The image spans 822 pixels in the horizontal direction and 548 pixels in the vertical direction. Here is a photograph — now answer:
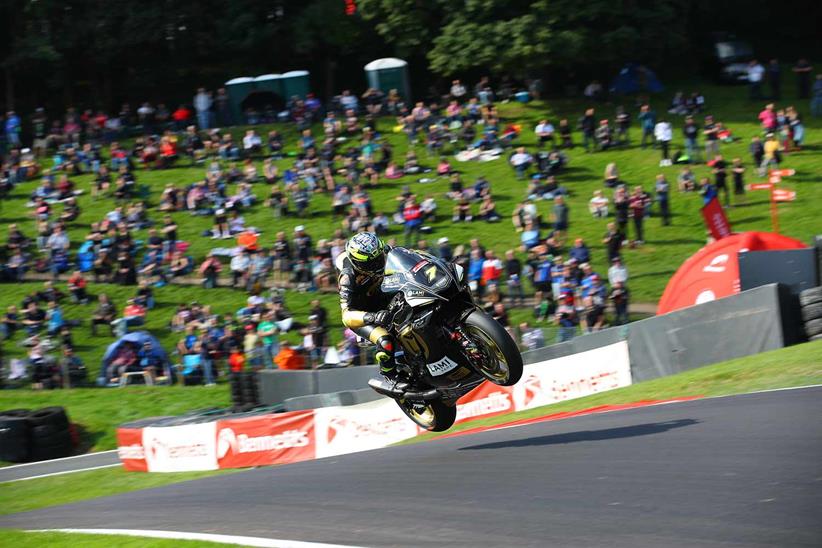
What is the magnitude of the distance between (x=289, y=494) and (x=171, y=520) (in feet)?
3.35

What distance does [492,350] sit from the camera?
366 inches

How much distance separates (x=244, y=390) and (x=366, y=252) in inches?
431

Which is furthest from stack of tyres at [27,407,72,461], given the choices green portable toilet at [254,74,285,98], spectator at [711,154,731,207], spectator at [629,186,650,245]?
green portable toilet at [254,74,285,98]

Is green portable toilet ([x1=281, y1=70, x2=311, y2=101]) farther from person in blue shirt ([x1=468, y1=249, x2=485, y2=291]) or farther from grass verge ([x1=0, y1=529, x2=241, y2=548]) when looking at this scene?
grass verge ([x1=0, y1=529, x2=241, y2=548])

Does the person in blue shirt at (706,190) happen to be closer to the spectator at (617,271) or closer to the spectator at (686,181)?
the spectator at (686,181)

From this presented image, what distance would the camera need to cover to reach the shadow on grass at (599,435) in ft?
30.8

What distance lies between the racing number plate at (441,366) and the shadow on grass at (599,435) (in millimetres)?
1011

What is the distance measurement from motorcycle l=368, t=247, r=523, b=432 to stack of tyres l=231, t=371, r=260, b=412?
1018 cm

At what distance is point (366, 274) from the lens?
10.4 m

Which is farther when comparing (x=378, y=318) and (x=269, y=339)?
(x=269, y=339)

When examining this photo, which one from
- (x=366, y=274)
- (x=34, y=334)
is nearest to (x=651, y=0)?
(x=34, y=334)

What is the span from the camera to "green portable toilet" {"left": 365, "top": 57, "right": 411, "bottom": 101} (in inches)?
1538

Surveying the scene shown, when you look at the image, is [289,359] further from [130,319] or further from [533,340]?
[130,319]

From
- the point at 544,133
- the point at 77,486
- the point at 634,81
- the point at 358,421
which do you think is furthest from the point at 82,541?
the point at 634,81
